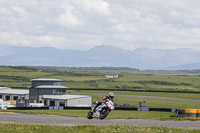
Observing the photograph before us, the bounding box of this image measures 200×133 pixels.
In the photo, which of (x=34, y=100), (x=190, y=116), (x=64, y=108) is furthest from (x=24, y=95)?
(x=190, y=116)

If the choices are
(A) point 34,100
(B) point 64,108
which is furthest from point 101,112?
(A) point 34,100

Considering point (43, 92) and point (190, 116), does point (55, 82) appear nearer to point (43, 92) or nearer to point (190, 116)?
point (43, 92)

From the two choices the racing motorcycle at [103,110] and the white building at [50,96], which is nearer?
the racing motorcycle at [103,110]

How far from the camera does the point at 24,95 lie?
92.6 meters

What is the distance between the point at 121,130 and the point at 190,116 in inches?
952

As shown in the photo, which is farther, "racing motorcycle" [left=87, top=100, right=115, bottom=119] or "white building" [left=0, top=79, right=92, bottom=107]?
"white building" [left=0, top=79, right=92, bottom=107]

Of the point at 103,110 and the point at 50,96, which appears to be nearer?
the point at 103,110

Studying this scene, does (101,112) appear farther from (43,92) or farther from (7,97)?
(7,97)

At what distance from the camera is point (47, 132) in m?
22.9

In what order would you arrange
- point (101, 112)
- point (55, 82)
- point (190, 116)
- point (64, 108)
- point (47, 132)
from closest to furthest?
point (47, 132), point (101, 112), point (190, 116), point (64, 108), point (55, 82)

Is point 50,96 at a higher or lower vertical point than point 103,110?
lower

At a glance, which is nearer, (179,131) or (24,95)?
(179,131)

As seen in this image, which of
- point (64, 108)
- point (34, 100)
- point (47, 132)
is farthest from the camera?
point (34, 100)

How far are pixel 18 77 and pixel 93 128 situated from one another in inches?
6874
